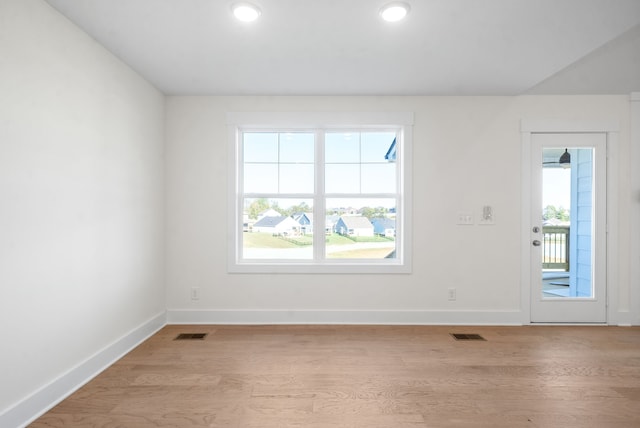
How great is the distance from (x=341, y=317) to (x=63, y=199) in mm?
2745

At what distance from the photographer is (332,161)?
3863 mm

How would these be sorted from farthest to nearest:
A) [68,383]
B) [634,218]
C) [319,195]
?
1. [319,195]
2. [634,218]
3. [68,383]

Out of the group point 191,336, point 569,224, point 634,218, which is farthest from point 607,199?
point 191,336

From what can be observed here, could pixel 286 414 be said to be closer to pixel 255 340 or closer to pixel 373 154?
pixel 255 340

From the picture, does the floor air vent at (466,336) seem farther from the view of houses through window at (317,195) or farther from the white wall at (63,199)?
the white wall at (63,199)

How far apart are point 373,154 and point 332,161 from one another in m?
0.48

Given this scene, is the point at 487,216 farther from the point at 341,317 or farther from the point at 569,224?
the point at 341,317

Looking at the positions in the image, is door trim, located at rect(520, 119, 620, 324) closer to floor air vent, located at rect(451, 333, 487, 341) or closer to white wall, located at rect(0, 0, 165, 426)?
floor air vent, located at rect(451, 333, 487, 341)

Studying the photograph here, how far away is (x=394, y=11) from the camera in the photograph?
2.14 m

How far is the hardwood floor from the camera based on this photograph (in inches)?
79.2

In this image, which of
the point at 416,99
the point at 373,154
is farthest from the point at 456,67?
the point at 373,154

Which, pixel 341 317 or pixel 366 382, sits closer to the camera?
pixel 366 382

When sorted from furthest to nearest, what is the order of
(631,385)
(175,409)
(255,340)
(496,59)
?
(255,340)
(496,59)
(631,385)
(175,409)

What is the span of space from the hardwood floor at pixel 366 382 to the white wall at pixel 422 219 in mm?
361
